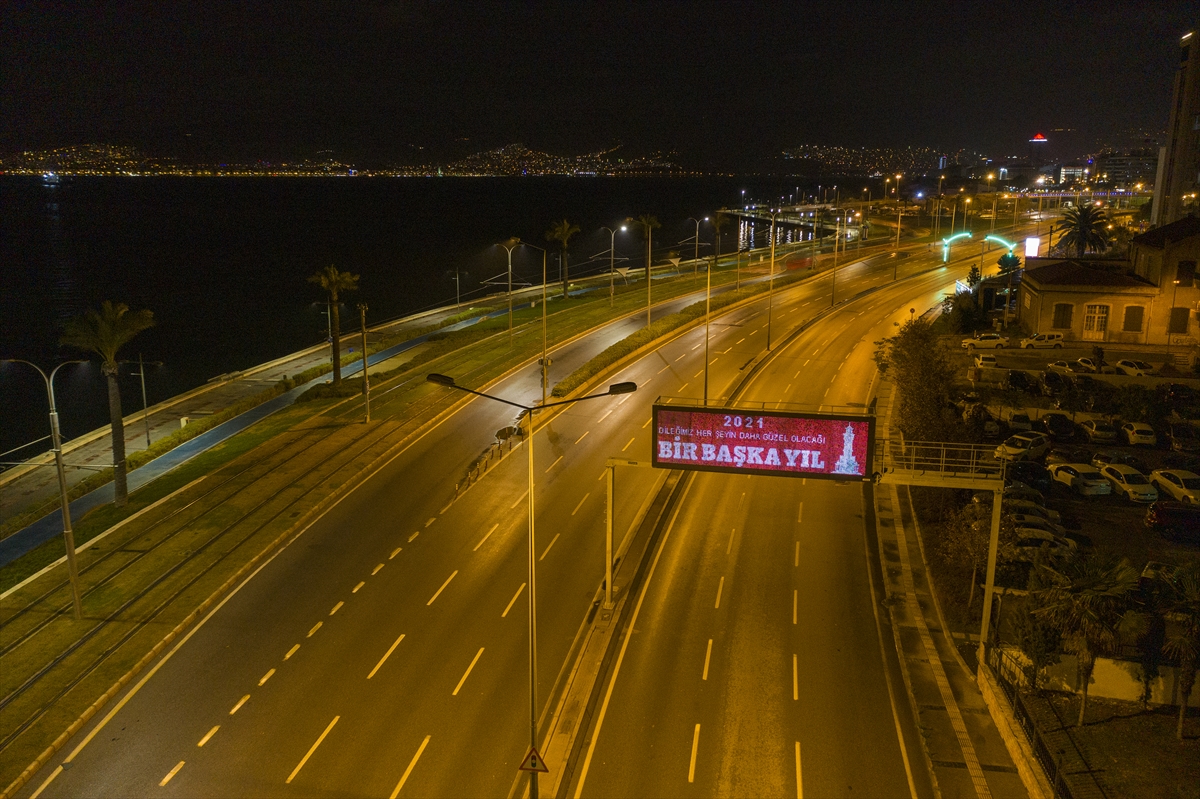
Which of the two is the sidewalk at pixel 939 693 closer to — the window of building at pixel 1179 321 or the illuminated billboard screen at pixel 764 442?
the illuminated billboard screen at pixel 764 442

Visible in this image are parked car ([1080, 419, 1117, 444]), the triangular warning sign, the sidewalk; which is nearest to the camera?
the triangular warning sign

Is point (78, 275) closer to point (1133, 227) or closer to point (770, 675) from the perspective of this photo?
point (770, 675)

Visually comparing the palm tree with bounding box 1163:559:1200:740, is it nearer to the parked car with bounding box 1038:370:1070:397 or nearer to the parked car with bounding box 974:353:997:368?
the parked car with bounding box 1038:370:1070:397

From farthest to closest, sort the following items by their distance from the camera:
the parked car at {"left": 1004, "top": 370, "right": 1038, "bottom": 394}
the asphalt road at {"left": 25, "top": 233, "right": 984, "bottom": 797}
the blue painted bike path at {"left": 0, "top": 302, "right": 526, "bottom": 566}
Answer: the parked car at {"left": 1004, "top": 370, "right": 1038, "bottom": 394} → the blue painted bike path at {"left": 0, "top": 302, "right": 526, "bottom": 566} → the asphalt road at {"left": 25, "top": 233, "right": 984, "bottom": 797}

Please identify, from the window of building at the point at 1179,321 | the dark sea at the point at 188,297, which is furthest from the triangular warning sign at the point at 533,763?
the dark sea at the point at 188,297

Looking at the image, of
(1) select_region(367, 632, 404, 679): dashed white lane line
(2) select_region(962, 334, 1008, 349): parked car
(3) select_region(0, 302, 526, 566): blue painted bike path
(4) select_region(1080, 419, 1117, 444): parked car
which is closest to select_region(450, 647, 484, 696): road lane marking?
(1) select_region(367, 632, 404, 679): dashed white lane line

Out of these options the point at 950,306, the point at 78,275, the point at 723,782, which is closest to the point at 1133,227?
the point at 950,306
